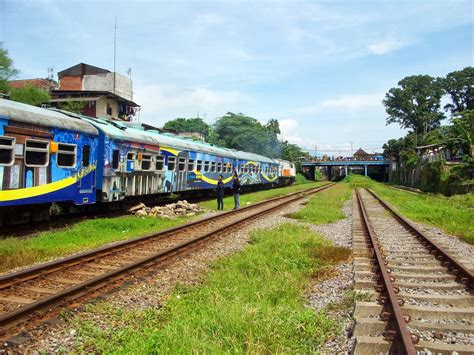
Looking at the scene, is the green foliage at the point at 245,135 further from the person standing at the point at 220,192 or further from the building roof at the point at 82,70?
the person standing at the point at 220,192

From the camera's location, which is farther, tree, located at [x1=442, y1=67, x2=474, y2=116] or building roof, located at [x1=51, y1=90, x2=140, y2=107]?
tree, located at [x1=442, y1=67, x2=474, y2=116]

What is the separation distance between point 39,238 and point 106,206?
4.84m

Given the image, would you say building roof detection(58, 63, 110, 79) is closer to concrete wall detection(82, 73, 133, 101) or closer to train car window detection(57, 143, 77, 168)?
concrete wall detection(82, 73, 133, 101)

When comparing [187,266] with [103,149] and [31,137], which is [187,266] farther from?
[103,149]

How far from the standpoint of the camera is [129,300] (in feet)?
18.1

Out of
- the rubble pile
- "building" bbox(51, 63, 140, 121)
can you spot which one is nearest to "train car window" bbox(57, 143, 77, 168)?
the rubble pile

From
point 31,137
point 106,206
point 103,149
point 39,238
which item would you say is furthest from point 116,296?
point 106,206

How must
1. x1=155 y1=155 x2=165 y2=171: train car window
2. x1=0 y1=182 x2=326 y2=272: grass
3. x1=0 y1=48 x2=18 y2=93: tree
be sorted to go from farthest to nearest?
x1=0 y1=48 x2=18 y2=93: tree
x1=155 y1=155 x2=165 y2=171: train car window
x1=0 y1=182 x2=326 y2=272: grass

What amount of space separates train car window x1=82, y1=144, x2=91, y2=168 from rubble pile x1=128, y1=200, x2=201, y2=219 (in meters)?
2.98

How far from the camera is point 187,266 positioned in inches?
297

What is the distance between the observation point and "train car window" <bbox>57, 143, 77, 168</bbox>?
1039 cm

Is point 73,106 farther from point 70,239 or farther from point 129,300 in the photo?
point 129,300

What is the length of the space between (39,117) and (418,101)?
74043 mm

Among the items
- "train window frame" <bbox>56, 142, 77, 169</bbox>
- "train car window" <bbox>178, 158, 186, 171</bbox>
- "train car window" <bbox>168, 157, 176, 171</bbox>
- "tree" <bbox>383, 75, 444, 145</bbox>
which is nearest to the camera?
"train window frame" <bbox>56, 142, 77, 169</bbox>
